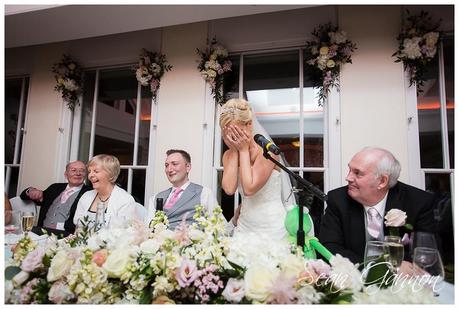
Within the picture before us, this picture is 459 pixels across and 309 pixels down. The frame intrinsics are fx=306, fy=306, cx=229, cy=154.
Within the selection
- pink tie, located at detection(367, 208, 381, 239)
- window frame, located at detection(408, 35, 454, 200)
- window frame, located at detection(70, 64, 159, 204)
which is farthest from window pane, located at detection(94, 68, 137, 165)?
window frame, located at detection(408, 35, 454, 200)

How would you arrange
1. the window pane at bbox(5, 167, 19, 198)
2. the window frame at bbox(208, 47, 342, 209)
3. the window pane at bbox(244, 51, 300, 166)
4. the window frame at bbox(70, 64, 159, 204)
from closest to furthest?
the window frame at bbox(208, 47, 342, 209), the window pane at bbox(244, 51, 300, 166), the window frame at bbox(70, 64, 159, 204), the window pane at bbox(5, 167, 19, 198)

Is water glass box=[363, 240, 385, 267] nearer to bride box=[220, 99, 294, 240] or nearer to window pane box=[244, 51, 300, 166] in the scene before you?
bride box=[220, 99, 294, 240]

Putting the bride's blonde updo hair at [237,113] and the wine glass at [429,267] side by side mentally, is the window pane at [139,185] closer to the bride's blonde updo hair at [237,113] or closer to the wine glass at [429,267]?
the bride's blonde updo hair at [237,113]

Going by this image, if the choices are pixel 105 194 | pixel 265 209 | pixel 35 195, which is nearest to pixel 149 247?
pixel 265 209

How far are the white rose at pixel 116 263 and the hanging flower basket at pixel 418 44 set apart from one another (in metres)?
2.51

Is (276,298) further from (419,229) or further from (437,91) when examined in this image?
(437,91)

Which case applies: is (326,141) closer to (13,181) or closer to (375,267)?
(375,267)

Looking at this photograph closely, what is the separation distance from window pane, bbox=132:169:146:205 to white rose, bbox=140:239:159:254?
7.94ft

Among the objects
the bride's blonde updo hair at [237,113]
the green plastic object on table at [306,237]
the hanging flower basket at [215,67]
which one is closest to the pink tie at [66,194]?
the hanging flower basket at [215,67]

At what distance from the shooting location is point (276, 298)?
2.28 ft

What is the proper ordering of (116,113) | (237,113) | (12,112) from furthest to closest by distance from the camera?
(12,112)
(116,113)
(237,113)

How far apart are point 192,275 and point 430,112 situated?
2.54 meters

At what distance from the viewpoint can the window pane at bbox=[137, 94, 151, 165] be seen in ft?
10.5

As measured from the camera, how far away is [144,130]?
10.6ft
